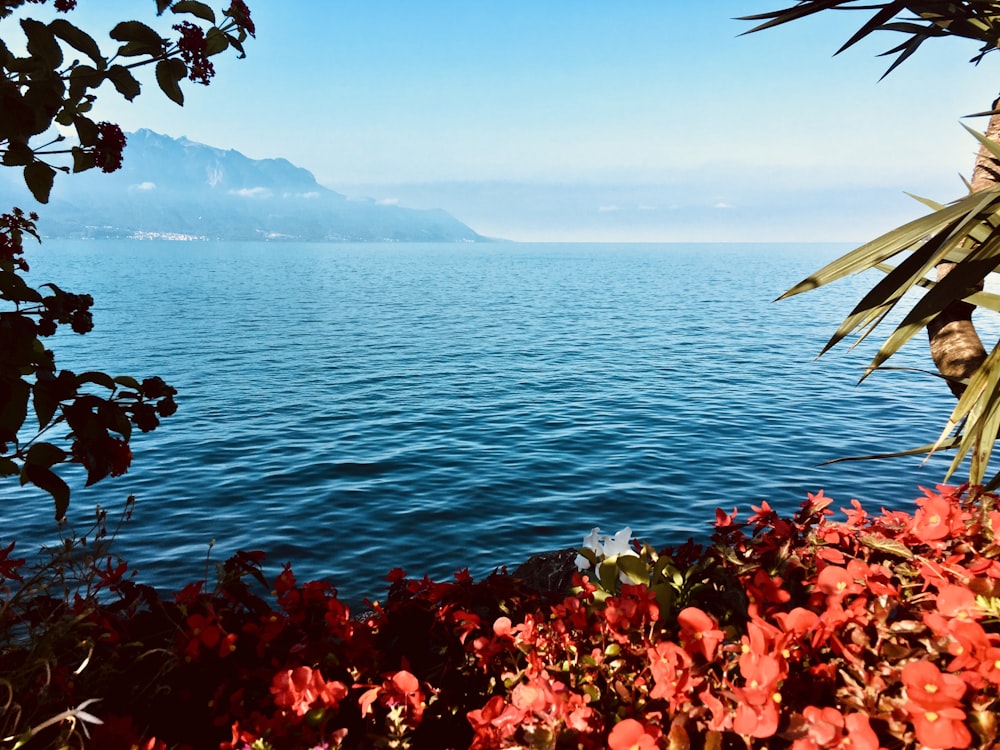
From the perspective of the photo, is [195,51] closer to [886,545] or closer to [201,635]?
[201,635]

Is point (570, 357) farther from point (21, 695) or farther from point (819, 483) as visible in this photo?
point (21, 695)

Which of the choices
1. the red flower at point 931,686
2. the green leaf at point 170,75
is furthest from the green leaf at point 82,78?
the red flower at point 931,686

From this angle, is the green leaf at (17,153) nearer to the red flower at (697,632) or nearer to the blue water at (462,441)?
the red flower at (697,632)

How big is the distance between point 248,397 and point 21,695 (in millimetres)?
16246

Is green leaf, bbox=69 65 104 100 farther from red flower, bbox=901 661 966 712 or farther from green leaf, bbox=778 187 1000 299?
red flower, bbox=901 661 966 712

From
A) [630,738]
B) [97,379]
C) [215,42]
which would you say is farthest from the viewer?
[215,42]

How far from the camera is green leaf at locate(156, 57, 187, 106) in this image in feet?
7.07

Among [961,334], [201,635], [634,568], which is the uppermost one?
[961,334]

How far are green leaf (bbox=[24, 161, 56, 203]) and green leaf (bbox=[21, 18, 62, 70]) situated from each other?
32 cm

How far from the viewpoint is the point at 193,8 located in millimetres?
2123

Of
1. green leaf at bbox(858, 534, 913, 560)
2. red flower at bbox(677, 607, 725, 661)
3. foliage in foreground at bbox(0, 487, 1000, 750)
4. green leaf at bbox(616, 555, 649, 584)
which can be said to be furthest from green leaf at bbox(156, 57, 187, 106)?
green leaf at bbox(858, 534, 913, 560)

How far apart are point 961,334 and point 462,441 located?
1070 centimetres

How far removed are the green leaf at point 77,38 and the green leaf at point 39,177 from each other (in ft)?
1.21

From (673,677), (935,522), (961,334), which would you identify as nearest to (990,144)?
(961,334)
